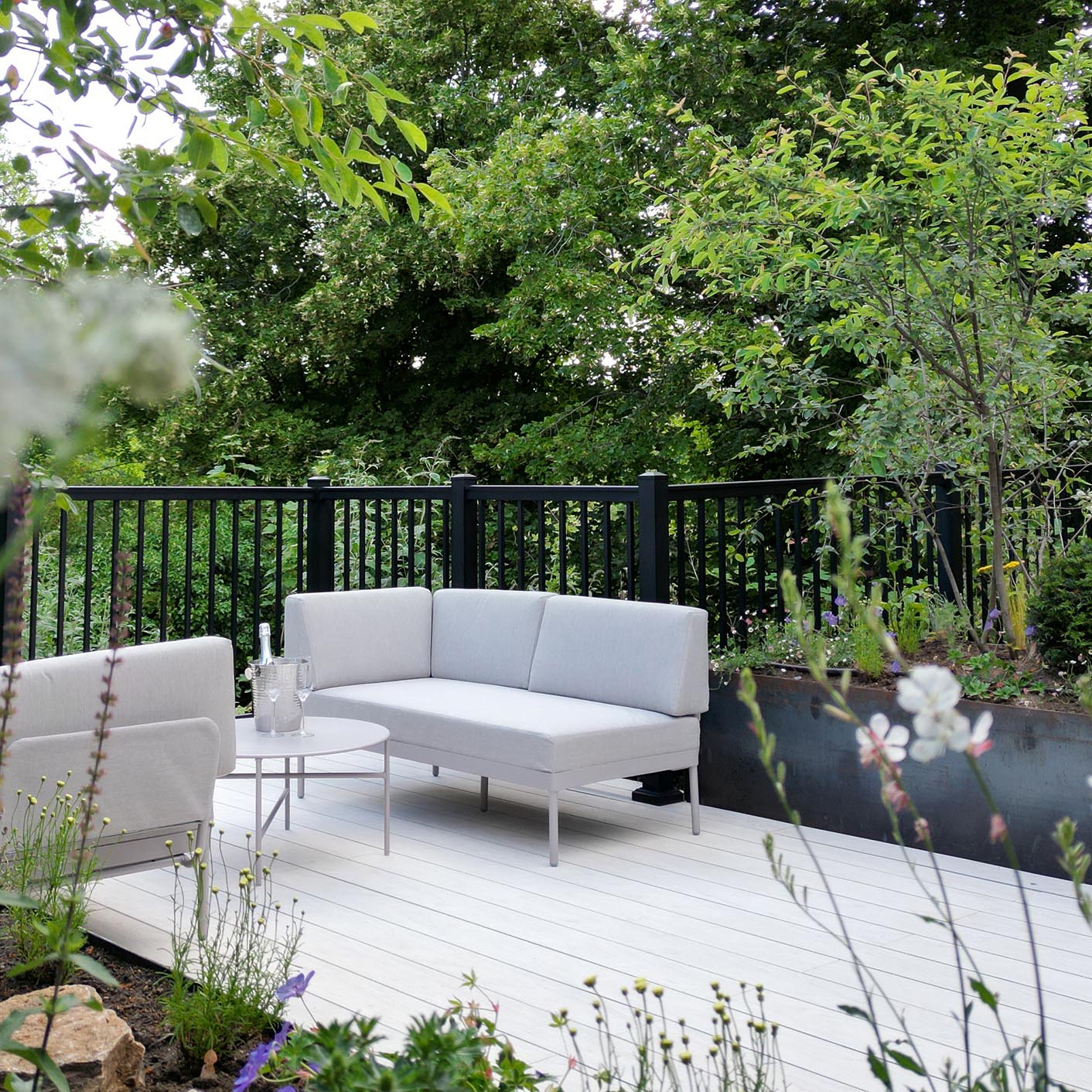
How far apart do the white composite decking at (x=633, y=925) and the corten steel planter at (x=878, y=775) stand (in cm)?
11

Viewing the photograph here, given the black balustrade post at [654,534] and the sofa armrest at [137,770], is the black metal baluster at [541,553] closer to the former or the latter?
the black balustrade post at [654,534]

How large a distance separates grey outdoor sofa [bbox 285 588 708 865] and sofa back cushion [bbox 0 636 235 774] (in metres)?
1.08

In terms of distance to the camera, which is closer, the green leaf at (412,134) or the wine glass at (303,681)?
the green leaf at (412,134)

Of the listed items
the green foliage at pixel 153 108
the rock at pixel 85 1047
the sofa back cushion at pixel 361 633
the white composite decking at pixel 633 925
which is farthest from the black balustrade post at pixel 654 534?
the rock at pixel 85 1047

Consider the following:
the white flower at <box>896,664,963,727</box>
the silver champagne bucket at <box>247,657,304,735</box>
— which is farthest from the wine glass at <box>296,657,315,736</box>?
the white flower at <box>896,664,963,727</box>

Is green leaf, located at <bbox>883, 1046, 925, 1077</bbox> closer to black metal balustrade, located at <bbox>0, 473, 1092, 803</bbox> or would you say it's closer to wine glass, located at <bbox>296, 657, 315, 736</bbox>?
black metal balustrade, located at <bbox>0, 473, 1092, 803</bbox>

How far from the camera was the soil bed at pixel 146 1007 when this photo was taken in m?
2.05

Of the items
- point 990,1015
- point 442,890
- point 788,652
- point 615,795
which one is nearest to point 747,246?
point 788,652

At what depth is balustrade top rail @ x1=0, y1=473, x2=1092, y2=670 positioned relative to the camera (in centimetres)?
493

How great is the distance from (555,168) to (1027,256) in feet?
17.7

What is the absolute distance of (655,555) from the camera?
472cm

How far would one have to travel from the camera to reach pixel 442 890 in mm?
3607

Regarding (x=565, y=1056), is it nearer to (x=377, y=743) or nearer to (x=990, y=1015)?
(x=990, y=1015)

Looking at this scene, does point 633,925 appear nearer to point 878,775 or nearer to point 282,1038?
point 878,775
